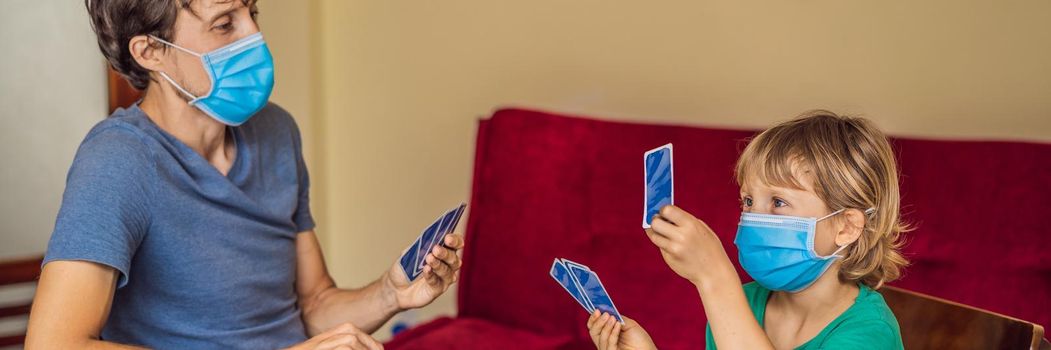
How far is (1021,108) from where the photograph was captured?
2.38 meters

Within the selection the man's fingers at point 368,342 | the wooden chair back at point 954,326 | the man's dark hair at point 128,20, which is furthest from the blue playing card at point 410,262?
the wooden chair back at point 954,326

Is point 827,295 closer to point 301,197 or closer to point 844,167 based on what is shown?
point 844,167

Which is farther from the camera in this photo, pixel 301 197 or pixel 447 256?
pixel 301 197

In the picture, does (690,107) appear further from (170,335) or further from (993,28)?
(170,335)

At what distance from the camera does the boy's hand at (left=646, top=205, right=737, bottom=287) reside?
4.45 ft

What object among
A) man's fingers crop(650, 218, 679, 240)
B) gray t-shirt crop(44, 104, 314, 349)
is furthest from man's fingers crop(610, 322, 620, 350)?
gray t-shirt crop(44, 104, 314, 349)

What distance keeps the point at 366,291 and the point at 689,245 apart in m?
0.87

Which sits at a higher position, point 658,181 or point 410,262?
point 658,181

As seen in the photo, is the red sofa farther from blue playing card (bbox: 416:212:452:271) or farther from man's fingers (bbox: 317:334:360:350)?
man's fingers (bbox: 317:334:360:350)

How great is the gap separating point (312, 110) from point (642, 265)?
4.41ft

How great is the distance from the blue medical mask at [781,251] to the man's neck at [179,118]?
0.98 metres

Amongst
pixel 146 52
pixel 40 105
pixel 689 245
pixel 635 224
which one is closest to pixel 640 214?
pixel 635 224

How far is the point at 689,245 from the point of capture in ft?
4.46

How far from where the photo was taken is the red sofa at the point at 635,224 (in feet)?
7.00
